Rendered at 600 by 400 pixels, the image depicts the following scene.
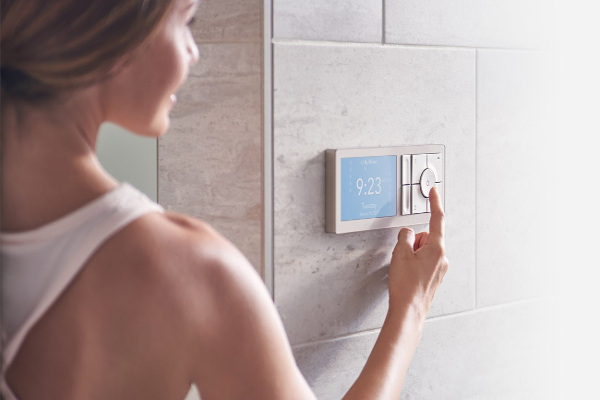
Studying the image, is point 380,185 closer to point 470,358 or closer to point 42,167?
point 470,358

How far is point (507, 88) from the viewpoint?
→ 1303mm

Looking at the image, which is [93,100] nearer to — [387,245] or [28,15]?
[28,15]

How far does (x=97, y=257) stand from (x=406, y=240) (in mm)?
602

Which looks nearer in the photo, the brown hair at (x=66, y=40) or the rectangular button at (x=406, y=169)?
the brown hair at (x=66, y=40)

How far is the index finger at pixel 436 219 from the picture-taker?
1103 millimetres

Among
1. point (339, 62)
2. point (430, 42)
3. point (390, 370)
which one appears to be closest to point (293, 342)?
point (390, 370)

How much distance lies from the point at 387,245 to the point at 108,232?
1.95 feet

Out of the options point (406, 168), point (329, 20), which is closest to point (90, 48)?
point (329, 20)

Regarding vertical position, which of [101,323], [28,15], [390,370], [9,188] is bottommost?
[390,370]

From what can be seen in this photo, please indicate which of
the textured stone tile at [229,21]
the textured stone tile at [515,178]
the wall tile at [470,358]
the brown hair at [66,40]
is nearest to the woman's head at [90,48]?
the brown hair at [66,40]

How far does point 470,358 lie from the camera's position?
1.29 metres

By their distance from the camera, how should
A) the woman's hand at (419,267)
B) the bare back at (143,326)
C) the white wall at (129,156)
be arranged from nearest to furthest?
the bare back at (143,326), the white wall at (129,156), the woman's hand at (419,267)

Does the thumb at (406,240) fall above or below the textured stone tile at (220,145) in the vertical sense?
below

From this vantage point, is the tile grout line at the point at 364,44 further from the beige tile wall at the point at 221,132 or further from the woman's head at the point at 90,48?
the woman's head at the point at 90,48
